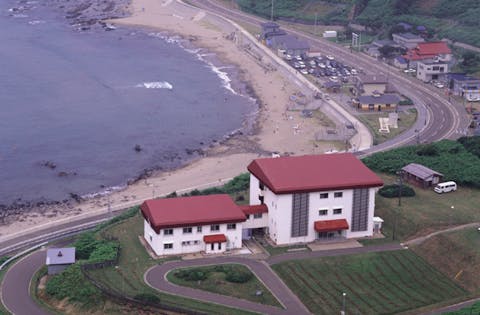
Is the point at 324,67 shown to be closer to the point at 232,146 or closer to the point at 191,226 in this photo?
the point at 232,146

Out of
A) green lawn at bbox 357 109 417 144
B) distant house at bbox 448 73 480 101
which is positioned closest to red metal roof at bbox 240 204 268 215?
green lawn at bbox 357 109 417 144

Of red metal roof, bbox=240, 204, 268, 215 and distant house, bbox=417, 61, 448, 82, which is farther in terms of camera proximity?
distant house, bbox=417, 61, 448, 82

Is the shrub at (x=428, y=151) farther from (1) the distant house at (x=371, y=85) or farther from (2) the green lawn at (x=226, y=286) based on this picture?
(1) the distant house at (x=371, y=85)

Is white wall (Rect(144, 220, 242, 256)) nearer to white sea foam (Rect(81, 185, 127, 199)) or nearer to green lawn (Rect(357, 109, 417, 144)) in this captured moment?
white sea foam (Rect(81, 185, 127, 199))

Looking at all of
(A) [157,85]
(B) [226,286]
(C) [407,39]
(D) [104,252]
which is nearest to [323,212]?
(B) [226,286]

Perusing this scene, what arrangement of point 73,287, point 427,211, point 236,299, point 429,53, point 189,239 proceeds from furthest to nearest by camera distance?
point 429,53 < point 427,211 < point 189,239 < point 73,287 < point 236,299

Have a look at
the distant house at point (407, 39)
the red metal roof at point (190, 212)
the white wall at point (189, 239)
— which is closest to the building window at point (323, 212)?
the red metal roof at point (190, 212)

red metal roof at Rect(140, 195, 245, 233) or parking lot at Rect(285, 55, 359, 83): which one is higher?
red metal roof at Rect(140, 195, 245, 233)
